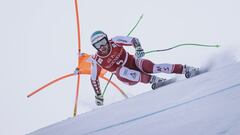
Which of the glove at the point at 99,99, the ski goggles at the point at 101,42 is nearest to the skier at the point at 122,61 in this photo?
the ski goggles at the point at 101,42

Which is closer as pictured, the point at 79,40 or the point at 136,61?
the point at 136,61

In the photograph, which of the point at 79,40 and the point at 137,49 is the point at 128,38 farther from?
the point at 79,40

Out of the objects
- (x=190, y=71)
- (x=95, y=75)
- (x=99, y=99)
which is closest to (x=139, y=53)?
(x=190, y=71)

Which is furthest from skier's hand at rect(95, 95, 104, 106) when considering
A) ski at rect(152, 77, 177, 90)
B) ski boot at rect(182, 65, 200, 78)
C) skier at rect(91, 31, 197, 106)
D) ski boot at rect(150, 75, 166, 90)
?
ski boot at rect(182, 65, 200, 78)

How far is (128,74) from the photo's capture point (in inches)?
242

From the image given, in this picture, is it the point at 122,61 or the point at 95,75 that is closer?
the point at 122,61

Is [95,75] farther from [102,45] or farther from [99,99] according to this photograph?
[102,45]

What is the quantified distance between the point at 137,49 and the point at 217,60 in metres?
1.04

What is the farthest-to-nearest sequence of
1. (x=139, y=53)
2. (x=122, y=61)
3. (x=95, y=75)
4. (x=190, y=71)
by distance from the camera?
(x=95, y=75)
(x=122, y=61)
(x=139, y=53)
(x=190, y=71)

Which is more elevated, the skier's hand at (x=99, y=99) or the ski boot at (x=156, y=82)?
the ski boot at (x=156, y=82)

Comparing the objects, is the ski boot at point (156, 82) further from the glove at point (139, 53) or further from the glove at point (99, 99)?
the glove at point (99, 99)

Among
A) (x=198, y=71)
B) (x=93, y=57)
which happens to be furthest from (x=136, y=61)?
(x=198, y=71)

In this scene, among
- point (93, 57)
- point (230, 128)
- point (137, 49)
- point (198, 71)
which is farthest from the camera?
point (93, 57)

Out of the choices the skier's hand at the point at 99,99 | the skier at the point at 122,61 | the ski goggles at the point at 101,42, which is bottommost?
the skier's hand at the point at 99,99
